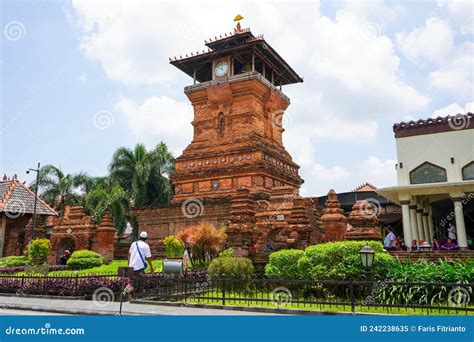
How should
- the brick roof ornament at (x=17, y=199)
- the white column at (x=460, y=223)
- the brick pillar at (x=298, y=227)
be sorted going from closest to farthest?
the brick pillar at (x=298, y=227) → the white column at (x=460, y=223) → the brick roof ornament at (x=17, y=199)

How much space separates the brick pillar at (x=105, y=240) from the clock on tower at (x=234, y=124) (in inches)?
213

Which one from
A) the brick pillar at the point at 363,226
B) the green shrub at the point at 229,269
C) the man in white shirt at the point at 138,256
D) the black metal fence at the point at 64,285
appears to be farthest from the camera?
the brick pillar at the point at 363,226

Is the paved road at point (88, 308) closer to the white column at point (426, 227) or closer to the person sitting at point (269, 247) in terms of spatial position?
the person sitting at point (269, 247)

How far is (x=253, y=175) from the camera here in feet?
85.7

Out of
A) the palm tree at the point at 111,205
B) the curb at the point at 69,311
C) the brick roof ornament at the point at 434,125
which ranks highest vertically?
the brick roof ornament at the point at 434,125

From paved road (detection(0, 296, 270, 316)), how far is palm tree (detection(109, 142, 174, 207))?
22.1 metres

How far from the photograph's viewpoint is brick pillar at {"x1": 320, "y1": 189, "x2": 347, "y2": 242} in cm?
1889

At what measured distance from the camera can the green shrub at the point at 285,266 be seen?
41.5ft

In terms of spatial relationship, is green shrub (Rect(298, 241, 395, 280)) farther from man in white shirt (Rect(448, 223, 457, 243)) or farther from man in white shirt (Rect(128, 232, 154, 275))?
man in white shirt (Rect(448, 223, 457, 243))

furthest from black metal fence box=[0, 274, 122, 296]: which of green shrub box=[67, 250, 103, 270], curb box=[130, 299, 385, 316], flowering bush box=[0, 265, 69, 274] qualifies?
flowering bush box=[0, 265, 69, 274]

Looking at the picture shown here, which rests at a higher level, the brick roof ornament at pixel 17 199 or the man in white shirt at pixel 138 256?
the brick roof ornament at pixel 17 199

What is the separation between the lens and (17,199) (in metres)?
29.4

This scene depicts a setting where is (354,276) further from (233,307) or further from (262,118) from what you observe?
(262,118)

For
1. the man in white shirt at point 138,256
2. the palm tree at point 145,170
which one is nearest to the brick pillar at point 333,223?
the man in white shirt at point 138,256
